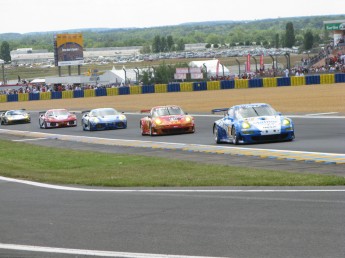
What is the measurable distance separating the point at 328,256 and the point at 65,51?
4576 inches

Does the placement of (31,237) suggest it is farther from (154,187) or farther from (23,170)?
(23,170)

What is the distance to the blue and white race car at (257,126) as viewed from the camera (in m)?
23.8

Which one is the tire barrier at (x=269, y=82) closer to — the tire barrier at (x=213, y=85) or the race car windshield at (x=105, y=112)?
the tire barrier at (x=213, y=85)

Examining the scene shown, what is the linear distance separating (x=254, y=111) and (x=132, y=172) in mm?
8030

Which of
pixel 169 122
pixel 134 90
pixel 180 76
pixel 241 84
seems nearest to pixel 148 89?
pixel 134 90

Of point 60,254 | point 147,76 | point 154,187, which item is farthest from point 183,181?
point 147,76

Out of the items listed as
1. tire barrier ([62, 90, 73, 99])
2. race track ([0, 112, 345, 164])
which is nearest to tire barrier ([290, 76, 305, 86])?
tire barrier ([62, 90, 73, 99])

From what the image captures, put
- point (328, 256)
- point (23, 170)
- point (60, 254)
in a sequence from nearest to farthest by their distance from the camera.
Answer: point (328, 256) < point (60, 254) < point (23, 170)

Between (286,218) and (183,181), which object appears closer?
(286,218)

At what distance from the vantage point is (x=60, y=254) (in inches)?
322

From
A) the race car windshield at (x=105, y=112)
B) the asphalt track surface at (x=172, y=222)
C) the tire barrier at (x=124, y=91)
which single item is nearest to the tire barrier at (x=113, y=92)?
the tire barrier at (x=124, y=91)

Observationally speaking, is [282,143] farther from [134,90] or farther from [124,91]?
[124,91]

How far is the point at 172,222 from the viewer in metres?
9.70

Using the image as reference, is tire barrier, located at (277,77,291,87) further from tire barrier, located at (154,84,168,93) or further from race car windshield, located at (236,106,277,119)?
race car windshield, located at (236,106,277,119)
